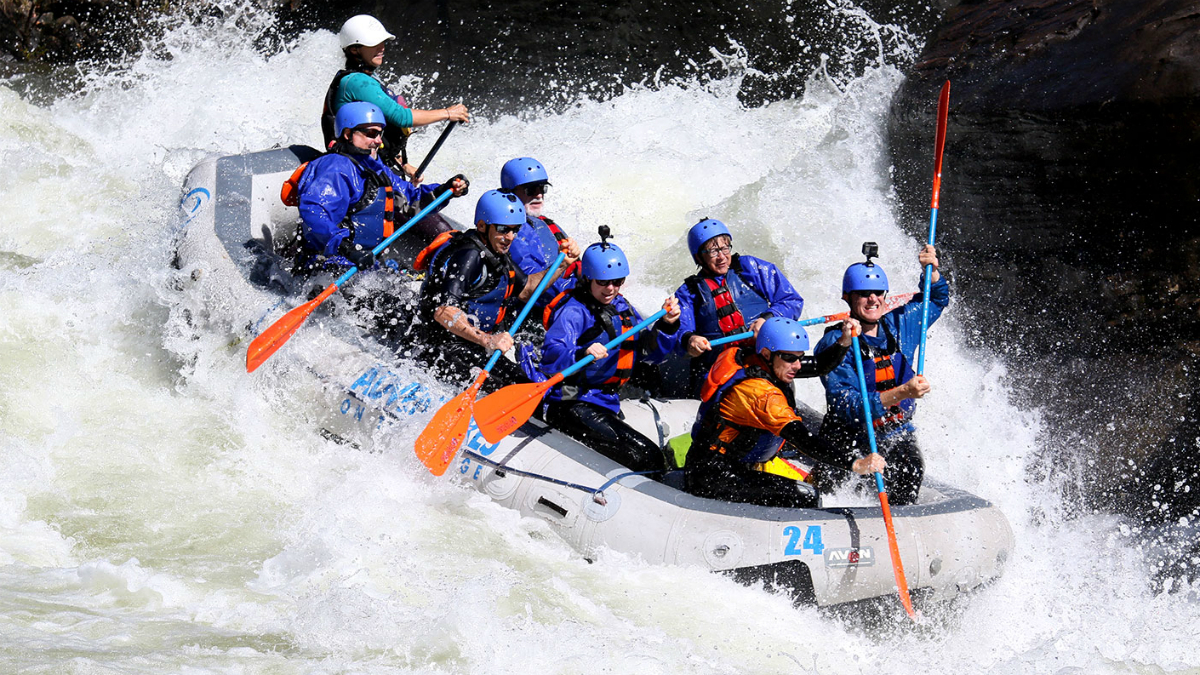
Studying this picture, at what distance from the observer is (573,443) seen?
5.37 m

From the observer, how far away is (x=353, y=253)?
595 cm

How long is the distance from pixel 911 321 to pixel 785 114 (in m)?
4.74

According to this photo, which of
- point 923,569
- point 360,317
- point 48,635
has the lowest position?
point 48,635

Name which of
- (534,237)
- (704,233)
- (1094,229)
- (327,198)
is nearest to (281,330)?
(327,198)

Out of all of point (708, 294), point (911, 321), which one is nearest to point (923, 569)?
point (911, 321)

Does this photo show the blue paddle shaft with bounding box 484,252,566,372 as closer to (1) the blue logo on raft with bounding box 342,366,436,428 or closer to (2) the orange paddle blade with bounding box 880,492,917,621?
(1) the blue logo on raft with bounding box 342,366,436,428

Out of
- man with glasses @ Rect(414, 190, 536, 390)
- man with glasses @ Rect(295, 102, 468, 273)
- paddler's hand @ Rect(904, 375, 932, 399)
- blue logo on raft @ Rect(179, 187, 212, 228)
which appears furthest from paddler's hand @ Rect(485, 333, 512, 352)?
blue logo on raft @ Rect(179, 187, 212, 228)

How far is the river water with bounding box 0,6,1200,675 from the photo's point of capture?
4.16 metres

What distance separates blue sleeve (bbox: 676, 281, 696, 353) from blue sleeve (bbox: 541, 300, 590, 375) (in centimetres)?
50

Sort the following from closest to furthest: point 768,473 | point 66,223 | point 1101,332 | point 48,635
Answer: point 48,635 < point 768,473 < point 1101,332 < point 66,223

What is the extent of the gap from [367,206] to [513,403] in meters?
1.67

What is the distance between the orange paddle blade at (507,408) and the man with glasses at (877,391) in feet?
4.31

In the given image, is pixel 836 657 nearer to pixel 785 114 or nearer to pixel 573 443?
pixel 573 443

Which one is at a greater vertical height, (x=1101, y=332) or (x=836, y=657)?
(x=1101, y=332)
